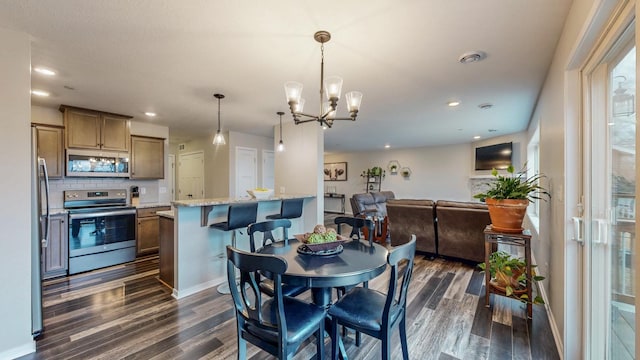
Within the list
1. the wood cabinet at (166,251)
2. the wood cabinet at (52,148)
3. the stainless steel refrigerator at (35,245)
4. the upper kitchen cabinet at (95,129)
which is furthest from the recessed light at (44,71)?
the wood cabinet at (166,251)

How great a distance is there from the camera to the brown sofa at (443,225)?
3.82 metres

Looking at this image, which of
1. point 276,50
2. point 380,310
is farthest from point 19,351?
point 276,50

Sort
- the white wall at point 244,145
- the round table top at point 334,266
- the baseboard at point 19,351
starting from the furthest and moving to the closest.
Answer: the white wall at point 244,145
the baseboard at point 19,351
the round table top at point 334,266

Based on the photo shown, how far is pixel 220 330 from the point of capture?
7.57 feet

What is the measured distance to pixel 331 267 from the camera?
1665 millimetres

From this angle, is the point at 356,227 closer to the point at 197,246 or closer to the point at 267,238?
the point at 267,238

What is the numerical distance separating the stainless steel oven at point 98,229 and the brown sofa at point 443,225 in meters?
4.33

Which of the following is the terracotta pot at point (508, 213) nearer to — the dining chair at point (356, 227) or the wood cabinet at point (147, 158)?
the dining chair at point (356, 227)

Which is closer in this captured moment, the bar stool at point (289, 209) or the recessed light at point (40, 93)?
the recessed light at point (40, 93)

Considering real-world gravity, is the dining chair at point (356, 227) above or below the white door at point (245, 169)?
below

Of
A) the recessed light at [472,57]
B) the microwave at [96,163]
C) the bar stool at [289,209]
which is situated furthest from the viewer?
the microwave at [96,163]

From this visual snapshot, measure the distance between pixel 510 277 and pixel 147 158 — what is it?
18.4 ft

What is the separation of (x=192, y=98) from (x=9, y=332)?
2760 millimetres

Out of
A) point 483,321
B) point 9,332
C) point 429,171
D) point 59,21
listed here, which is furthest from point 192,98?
point 429,171
